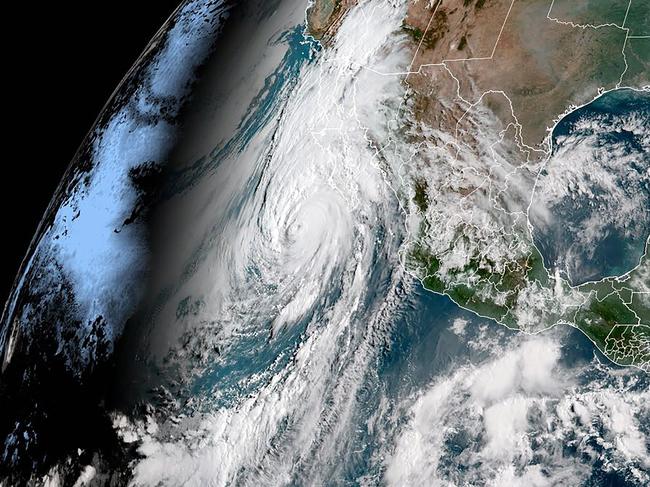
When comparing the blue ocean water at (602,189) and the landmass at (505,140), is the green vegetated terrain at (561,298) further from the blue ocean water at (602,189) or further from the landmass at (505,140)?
the blue ocean water at (602,189)

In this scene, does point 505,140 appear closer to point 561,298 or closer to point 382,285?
point 561,298

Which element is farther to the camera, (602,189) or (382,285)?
(382,285)

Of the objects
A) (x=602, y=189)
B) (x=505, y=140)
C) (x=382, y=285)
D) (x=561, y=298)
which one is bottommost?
(x=561, y=298)

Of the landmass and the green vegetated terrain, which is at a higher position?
the landmass

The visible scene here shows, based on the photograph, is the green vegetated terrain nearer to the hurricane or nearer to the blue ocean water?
the hurricane

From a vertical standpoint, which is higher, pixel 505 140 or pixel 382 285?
pixel 505 140

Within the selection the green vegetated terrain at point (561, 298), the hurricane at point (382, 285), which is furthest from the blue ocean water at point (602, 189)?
the green vegetated terrain at point (561, 298)

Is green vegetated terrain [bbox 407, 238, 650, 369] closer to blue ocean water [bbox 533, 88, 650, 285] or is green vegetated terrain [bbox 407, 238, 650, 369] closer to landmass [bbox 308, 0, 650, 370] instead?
landmass [bbox 308, 0, 650, 370]

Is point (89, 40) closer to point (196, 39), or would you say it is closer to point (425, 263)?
point (196, 39)

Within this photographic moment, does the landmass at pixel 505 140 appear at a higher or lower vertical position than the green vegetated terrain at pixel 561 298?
higher

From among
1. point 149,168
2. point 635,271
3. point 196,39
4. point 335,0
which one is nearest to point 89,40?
point 196,39

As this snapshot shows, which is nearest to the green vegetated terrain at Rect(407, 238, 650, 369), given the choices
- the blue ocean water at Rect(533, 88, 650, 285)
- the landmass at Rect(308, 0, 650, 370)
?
the landmass at Rect(308, 0, 650, 370)

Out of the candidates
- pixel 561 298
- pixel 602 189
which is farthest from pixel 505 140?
pixel 561 298

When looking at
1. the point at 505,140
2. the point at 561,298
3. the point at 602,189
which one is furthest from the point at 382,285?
the point at 602,189
